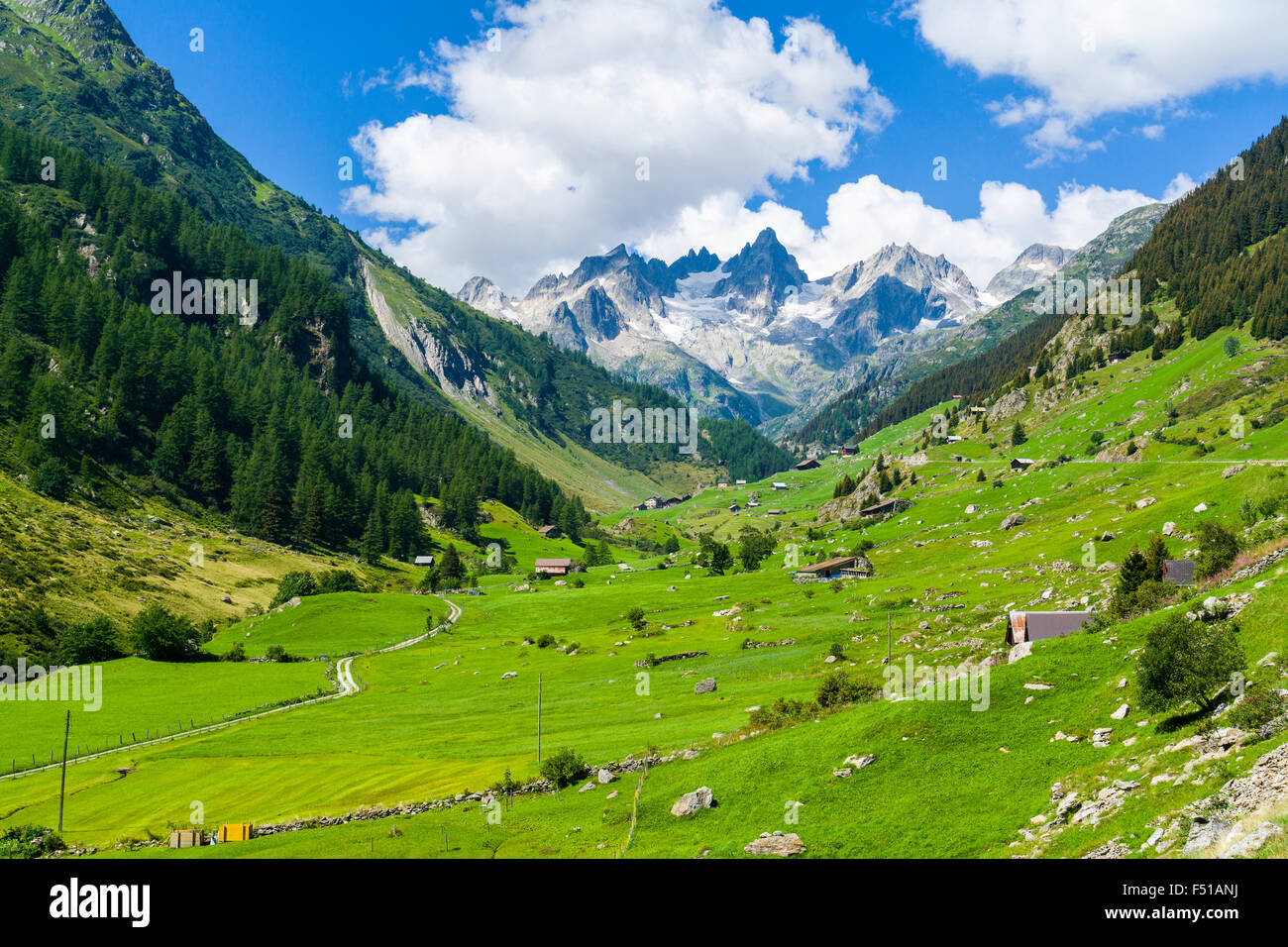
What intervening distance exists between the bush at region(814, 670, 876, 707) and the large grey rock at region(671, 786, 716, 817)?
1491 centimetres

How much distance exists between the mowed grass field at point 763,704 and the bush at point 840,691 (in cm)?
→ 344

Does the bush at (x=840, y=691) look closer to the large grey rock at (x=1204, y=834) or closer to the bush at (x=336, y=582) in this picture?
the large grey rock at (x=1204, y=834)

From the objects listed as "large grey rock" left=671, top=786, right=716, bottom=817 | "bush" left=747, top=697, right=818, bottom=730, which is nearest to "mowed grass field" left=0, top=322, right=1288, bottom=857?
"large grey rock" left=671, top=786, right=716, bottom=817

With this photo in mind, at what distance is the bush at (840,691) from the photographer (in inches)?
1924

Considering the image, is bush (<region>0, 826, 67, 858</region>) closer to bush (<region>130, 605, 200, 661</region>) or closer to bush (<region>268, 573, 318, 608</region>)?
bush (<region>130, 605, 200, 661</region>)

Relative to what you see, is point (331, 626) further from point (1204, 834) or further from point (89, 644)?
point (1204, 834)

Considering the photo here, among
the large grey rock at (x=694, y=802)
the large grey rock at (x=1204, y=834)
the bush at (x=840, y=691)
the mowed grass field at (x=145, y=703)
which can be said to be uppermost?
the large grey rock at (x=1204, y=834)

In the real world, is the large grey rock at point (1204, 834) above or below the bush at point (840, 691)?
above

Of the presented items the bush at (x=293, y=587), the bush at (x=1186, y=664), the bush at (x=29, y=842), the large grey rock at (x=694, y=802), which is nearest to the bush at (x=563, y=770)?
the large grey rock at (x=694, y=802)

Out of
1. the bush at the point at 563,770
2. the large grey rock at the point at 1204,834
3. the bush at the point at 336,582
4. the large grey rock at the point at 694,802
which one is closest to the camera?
the large grey rock at the point at 1204,834

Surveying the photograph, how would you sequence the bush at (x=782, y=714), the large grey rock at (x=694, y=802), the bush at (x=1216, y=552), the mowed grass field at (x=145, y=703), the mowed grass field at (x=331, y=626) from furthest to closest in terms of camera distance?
the mowed grass field at (x=331, y=626)
the mowed grass field at (x=145, y=703)
the bush at (x=782, y=714)
the bush at (x=1216, y=552)
the large grey rock at (x=694, y=802)
